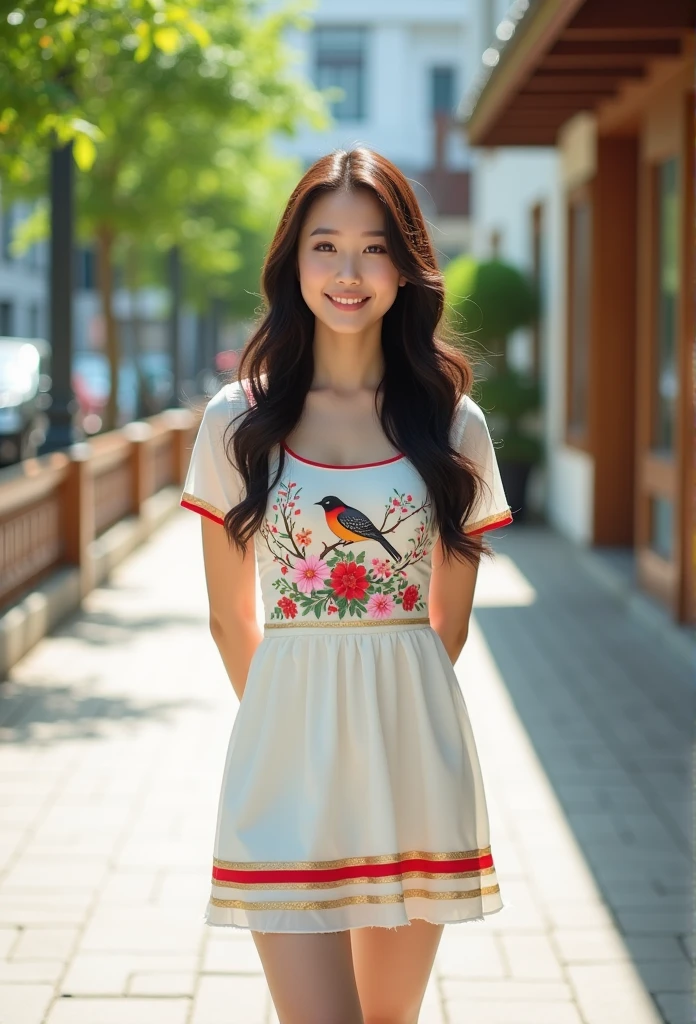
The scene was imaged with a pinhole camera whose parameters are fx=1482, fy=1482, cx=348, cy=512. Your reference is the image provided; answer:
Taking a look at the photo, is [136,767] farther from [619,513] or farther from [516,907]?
[619,513]

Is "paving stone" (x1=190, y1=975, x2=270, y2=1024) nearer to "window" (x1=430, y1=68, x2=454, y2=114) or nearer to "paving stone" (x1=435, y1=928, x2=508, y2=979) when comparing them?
"paving stone" (x1=435, y1=928, x2=508, y2=979)

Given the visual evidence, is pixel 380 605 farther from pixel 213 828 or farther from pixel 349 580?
pixel 213 828

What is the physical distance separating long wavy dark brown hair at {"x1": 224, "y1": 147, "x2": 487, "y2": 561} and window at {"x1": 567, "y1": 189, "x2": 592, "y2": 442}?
9768 millimetres

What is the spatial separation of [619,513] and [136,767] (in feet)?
22.8

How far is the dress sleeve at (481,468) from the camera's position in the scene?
286cm

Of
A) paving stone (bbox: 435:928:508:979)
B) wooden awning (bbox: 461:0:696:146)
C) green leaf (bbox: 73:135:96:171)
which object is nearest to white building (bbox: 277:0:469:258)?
wooden awning (bbox: 461:0:696:146)

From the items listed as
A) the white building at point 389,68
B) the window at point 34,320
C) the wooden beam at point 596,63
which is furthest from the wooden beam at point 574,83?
the window at point 34,320

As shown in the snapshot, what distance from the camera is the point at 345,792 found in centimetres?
263

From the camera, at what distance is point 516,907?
4.52 meters

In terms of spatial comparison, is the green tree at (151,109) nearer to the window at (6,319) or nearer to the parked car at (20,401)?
the parked car at (20,401)

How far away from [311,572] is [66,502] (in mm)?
7686

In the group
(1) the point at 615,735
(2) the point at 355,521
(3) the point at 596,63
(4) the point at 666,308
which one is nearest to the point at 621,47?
(3) the point at 596,63

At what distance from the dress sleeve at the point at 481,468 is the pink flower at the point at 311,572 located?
316mm

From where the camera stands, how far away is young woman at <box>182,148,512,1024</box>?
2604 millimetres
